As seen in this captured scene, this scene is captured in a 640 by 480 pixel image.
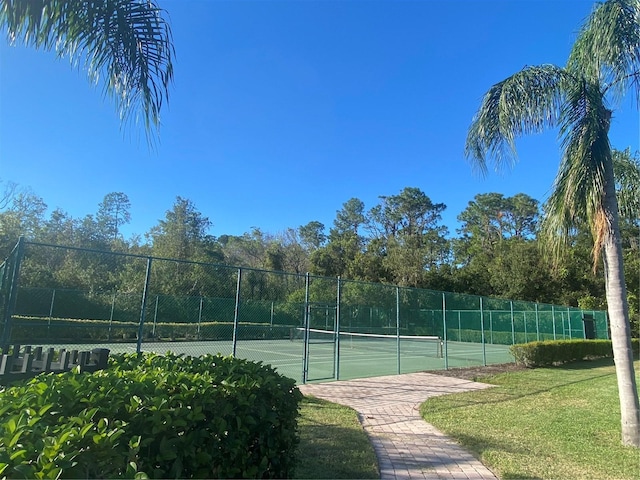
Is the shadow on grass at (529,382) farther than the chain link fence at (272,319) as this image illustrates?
No

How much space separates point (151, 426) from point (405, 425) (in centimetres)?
519

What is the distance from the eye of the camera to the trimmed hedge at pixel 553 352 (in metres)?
14.1

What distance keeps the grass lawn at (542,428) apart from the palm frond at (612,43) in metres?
4.81

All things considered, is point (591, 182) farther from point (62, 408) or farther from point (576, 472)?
point (62, 408)

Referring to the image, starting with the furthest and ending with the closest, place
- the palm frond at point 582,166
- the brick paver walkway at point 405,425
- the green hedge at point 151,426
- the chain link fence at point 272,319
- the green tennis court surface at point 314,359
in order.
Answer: the chain link fence at point 272,319, the green tennis court surface at point 314,359, the palm frond at point 582,166, the brick paver walkway at point 405,425, the green hedge at point 151,426

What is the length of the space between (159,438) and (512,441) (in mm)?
4878

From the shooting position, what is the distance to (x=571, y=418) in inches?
263

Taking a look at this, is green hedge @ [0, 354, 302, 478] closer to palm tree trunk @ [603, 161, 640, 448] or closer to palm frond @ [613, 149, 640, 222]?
palm tree trunk @ [603, 161, 640, 448]

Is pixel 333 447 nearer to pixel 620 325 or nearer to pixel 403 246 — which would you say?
pixel 620 325

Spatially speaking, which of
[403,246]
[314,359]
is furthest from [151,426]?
[403,246]

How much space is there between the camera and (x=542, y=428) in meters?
6.06

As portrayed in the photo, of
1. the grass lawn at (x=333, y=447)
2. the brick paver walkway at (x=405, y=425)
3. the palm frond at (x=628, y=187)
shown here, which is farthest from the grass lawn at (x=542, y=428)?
the palm frond at (x=628, y=187)

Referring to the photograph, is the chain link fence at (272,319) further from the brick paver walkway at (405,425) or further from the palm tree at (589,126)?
the palm tree at (589,126)

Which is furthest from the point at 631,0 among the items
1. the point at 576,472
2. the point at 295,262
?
the point at 295,262
